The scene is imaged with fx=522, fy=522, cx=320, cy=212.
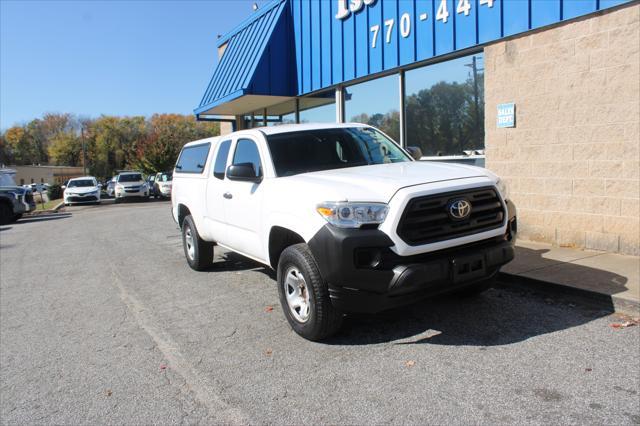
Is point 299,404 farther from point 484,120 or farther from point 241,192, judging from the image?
point 484,120

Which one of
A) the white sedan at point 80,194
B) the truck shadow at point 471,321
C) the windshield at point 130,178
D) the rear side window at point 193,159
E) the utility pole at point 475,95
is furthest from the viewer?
the windshield at point 130,178

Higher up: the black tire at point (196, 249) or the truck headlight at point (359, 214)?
the truck headlight at point (359, 214)

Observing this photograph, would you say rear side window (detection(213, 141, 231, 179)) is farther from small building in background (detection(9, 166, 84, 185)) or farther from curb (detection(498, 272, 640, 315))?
small building in background (detection(9, 166, 84, 185))

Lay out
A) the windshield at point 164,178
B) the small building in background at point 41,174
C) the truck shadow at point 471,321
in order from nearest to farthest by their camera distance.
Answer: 1. the truck shadow at point 471,321
2. the windshield at point 164,178
3. the small building in background at point 41,174

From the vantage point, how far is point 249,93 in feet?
43.2

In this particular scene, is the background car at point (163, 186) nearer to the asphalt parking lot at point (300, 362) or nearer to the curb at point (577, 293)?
the asphalt parking lot at point (300, 362)

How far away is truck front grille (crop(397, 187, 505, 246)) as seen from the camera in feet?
13.3

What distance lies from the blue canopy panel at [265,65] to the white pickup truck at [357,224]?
7.95 meters

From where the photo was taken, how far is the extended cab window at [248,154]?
5562mm

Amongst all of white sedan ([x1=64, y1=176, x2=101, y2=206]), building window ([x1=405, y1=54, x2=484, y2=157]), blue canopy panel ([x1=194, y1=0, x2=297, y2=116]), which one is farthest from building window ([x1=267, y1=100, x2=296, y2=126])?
white sedan ([x1=64, y1=176, x2=101, y2=206])

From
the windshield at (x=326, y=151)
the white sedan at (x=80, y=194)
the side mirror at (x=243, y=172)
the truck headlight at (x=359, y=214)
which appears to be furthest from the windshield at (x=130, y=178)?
the truck headlight at (x=359, y=214)

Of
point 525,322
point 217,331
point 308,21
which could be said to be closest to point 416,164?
point 525,322

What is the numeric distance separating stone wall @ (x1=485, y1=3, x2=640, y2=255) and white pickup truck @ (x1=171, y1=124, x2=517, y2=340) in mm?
2617

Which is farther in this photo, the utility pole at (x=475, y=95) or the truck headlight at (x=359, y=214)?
the utility pole at (x=475, y=95)
